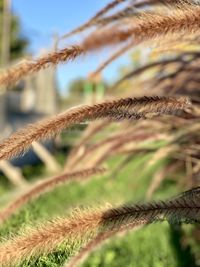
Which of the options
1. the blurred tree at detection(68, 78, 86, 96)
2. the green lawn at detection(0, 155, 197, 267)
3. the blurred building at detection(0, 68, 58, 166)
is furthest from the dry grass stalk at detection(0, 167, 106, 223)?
the blurred tree at detection(68, 78, 86, 96)

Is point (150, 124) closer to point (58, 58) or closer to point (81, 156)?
point (81, 156)

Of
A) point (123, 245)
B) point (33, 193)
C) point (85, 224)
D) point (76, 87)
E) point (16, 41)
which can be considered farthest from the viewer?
point (76, 87)

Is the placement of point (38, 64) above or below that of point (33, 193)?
above

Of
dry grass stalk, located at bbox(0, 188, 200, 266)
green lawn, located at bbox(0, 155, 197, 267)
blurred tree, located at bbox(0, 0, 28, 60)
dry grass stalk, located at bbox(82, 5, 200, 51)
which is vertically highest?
dry grass stalk, located at bbox(82, 5, 200, 51)

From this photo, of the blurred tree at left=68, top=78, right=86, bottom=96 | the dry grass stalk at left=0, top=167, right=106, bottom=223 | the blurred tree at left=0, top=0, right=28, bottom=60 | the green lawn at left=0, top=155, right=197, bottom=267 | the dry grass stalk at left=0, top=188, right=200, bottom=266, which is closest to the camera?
the dry grass stalk at left=0, top=188, right=200, bottom=266

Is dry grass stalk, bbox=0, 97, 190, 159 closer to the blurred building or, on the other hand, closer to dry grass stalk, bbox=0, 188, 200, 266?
dry grass stalk, bbox=0, 188, 200, 266

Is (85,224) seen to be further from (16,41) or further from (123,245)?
(16,41)

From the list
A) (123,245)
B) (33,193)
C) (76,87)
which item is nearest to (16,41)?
(76,87)
